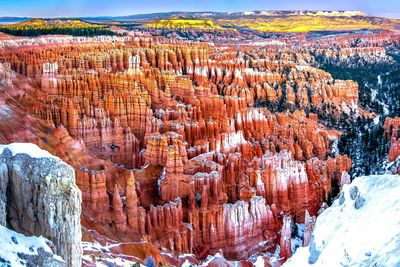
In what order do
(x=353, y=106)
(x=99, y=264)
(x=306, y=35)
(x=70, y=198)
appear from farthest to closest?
(x=306, y=35) < (x=353, y=106) < (x=99, y=264) < (x=70, y=198)

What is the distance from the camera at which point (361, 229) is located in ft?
42.9

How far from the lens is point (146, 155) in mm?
25703

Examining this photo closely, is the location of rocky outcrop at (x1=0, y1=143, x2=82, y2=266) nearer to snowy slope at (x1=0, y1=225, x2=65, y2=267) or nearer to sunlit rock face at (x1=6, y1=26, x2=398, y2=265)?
snowy slope at (x1=0, y1=225, x2=65, y2=267)

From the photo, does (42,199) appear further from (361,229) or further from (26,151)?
(361,229)

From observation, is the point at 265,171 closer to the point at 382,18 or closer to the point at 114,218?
the point at 114,218

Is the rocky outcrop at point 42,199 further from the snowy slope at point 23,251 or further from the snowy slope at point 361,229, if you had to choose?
the snowy slope at point 361,229

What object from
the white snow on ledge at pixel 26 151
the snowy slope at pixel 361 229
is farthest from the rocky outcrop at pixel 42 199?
the snowy slope at pixel 361 229

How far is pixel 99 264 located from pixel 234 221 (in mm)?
8396

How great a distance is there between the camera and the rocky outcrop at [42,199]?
385 inches

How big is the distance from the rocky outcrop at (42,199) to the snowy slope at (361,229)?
6.28 metres

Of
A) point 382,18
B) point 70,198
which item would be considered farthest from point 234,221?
point 382,18

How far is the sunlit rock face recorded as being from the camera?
20.0 metres

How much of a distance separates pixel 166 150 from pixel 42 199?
15.2 meters

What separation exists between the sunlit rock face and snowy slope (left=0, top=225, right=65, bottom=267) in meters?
7.18
